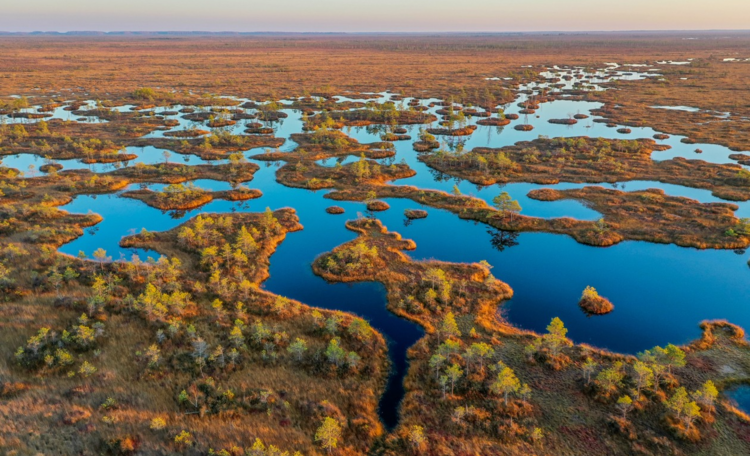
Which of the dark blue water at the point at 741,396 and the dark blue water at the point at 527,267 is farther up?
the dark blue water at the point at 527,267

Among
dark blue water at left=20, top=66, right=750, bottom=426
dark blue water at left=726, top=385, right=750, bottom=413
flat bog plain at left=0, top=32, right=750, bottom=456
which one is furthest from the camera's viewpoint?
dark blue water at left=20, top=66, right=750, bottom=426

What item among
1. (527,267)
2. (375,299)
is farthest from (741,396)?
(375,299)

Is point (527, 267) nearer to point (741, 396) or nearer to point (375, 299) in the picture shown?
point (375, 299)

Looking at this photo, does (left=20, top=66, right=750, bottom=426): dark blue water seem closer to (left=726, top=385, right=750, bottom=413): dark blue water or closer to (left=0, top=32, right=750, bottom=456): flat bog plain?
(left=0, top=32, right=750, bottom=456): flat bog plain

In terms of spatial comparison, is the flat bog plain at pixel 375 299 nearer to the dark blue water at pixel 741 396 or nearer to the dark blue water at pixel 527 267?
the dark blue water at pixel 741 396

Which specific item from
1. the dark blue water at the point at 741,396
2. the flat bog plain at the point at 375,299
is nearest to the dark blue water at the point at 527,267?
the flat bog plain at the point at 375,299

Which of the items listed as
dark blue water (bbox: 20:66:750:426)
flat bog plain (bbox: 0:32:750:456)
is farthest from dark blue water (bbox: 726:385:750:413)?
dark blue water (bbox: 20:66:750:426)

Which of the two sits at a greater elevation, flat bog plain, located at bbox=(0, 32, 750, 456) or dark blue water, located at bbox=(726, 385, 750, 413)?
flat bog plain, located at bbox=(0, 32, 750, 456)
